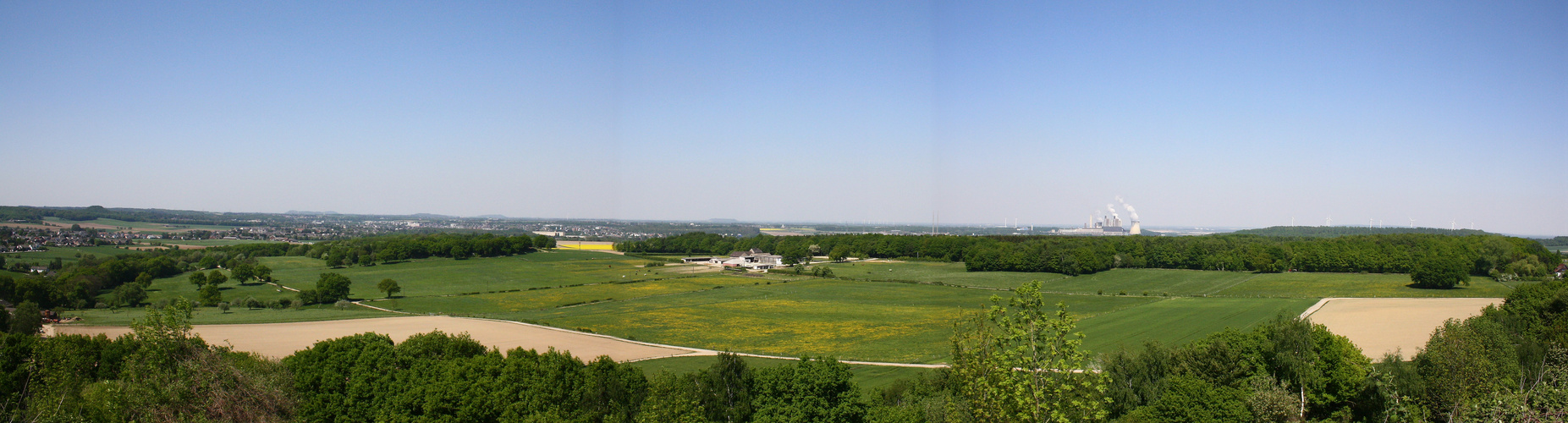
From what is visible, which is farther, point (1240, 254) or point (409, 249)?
point (409, 249)

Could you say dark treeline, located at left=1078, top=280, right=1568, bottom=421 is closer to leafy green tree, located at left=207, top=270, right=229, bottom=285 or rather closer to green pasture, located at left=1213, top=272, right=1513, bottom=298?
green pasture, located at left=1213, top=272, right=1513, bottom=298

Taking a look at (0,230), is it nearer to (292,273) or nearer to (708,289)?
(292,273)

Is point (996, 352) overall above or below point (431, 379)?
above

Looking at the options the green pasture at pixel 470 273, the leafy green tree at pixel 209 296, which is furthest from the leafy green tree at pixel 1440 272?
the leafy green tree at pixel 209 296

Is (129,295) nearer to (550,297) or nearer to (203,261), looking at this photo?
(203,261)

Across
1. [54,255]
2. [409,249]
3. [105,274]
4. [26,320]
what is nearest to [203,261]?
[54,255]

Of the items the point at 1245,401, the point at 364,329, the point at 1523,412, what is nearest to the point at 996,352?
the point at 1523,412

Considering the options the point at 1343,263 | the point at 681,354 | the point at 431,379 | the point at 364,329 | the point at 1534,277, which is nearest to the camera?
the point at 431,379

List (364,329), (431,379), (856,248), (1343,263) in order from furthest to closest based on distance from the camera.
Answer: (856,248) → (1343,263) → (364,329) → (431,379)
